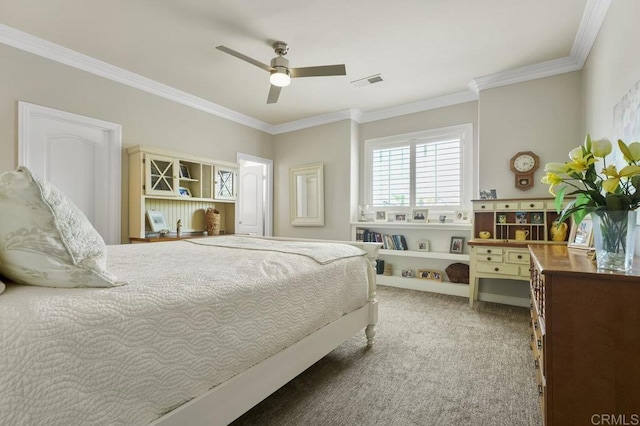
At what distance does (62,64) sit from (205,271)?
10.2 ft

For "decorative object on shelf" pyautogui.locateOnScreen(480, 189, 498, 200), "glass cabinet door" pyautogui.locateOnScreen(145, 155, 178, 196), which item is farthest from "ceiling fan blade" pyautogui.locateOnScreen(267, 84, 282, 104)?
"decorative object on shelf" pyautogui.locateOnScreen(480, 189, 498, 200)

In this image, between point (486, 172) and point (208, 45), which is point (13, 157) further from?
point (486, 172)

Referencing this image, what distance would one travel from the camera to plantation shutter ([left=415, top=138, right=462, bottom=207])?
4.05 meters

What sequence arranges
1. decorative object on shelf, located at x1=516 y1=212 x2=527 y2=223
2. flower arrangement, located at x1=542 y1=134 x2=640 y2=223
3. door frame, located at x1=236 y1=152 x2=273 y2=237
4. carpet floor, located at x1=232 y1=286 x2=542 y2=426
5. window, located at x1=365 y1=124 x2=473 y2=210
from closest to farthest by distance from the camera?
flower arrangement, located at x1=542 y1=134 x2=640 y2=223
carpet floor, located at x1=232 y1=286 x2=542 y2=426
decorative object on shelf, located at x1=516 y1=212 x2=527 y2=223
window, located at x1=365 y1=124 x2=473 y2=210
door frame, located at x1=236 y1=152 x2=273 y2=237

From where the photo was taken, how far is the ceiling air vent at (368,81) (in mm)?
3528

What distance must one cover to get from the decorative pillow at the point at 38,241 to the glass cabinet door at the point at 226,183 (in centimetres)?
319

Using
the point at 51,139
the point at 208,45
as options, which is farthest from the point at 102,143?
the point at 208,45

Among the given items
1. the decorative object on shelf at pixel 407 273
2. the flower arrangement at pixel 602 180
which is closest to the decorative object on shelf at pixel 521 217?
the decorative object on shelf at pixel 407 273

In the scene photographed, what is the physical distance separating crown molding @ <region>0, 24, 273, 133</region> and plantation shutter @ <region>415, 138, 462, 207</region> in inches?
117

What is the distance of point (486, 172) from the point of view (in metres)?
3.57

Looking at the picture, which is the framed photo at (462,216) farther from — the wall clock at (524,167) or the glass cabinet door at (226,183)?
the glass cabinet door at (226,183)

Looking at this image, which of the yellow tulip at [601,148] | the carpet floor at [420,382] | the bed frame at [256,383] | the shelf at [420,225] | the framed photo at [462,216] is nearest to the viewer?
the bed frame at [256,383]

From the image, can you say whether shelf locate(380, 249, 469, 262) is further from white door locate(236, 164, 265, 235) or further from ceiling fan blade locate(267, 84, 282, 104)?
ceiling fan blade locate(267, 84, 282, 104)

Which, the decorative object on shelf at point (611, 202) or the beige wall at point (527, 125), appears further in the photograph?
the beige wall at point (527, 125)
